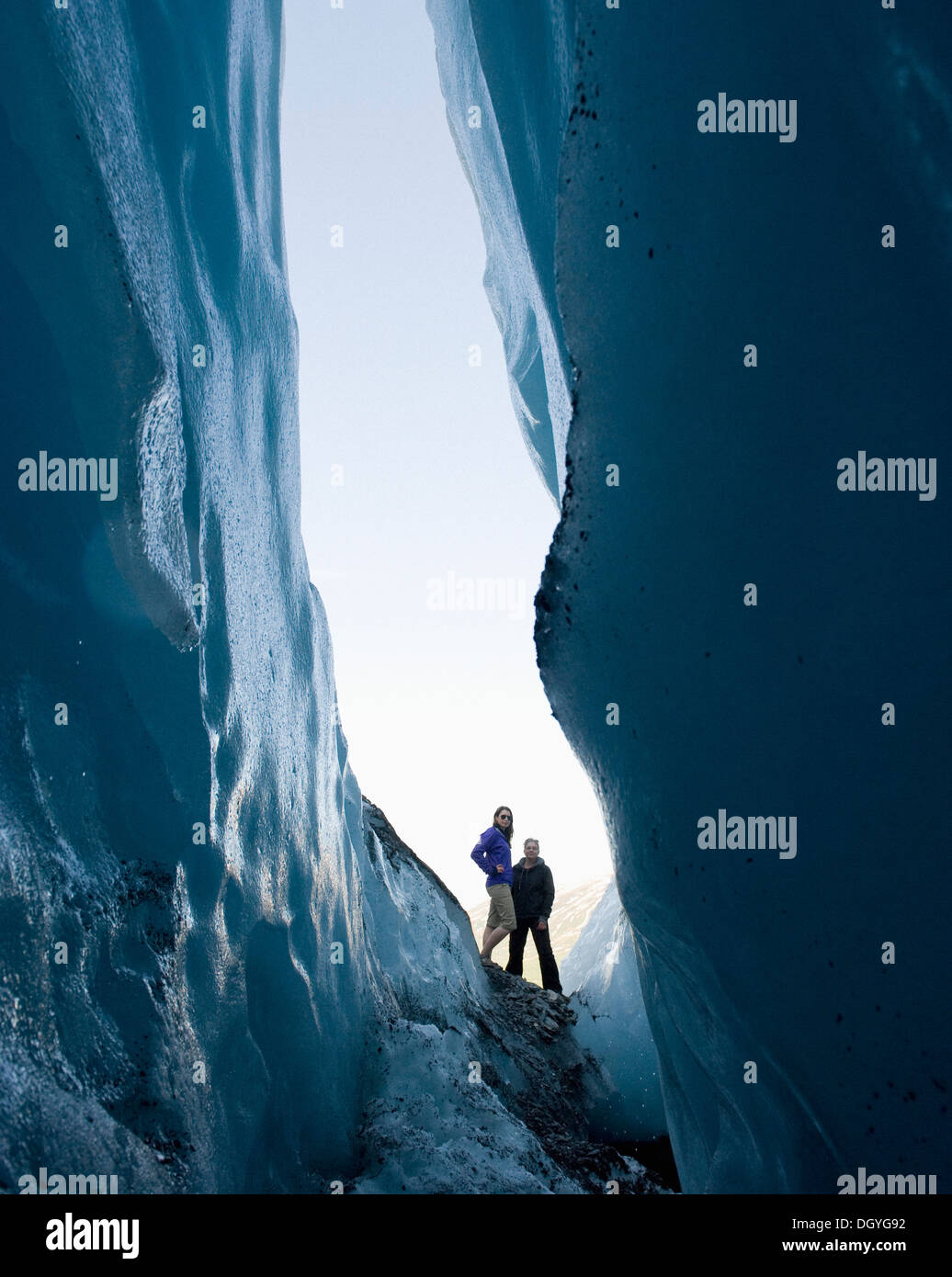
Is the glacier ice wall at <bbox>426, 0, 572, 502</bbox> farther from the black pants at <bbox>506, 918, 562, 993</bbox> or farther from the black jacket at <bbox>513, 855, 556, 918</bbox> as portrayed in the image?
the black pants at <bbox>506, 918, 562, 993</bbox>

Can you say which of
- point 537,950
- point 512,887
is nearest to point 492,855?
point 512,887

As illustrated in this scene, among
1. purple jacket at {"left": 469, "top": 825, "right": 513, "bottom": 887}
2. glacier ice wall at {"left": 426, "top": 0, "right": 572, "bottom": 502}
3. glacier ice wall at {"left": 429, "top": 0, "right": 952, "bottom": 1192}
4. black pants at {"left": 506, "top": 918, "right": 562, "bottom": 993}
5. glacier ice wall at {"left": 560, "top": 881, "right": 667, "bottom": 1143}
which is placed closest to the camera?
glacier ice wall at {"left": 429, "top": 0, "right": 952, "bottom": 1192}

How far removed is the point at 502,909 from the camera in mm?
6266

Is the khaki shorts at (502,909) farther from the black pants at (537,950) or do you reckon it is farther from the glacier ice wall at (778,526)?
the glacier ice wall at (778,526)

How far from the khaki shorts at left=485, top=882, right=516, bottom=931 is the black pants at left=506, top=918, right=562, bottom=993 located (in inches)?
2.8

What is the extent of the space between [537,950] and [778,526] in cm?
532

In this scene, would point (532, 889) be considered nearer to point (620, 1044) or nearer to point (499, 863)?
point (499, 863)

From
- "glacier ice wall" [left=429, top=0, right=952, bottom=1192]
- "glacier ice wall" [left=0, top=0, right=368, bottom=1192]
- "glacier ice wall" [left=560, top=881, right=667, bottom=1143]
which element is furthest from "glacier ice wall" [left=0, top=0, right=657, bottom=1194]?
"glacier ice wall" [left=429, top=0, right=952, bottom=1192]

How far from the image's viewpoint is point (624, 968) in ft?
19.6

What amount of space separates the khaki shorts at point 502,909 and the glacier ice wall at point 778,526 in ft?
11.4

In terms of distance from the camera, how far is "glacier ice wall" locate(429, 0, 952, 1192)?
1782mm

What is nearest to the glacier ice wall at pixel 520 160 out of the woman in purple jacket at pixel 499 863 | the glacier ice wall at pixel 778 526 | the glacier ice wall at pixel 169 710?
the glacier ice wall at pixel 778 526
